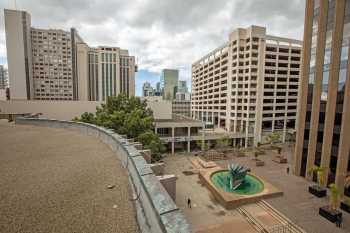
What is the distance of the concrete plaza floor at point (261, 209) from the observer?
13695 millimetres

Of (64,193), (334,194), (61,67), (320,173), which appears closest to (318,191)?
(320,173)

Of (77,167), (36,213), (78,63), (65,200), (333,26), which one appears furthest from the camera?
(78,63)

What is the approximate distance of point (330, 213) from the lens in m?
14.0

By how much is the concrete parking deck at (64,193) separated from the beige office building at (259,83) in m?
41.4

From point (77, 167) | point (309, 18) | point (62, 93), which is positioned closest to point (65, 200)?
point (77, 167)

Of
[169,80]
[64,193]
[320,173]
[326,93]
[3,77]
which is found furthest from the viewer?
[169,80]

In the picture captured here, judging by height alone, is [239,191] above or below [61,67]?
below

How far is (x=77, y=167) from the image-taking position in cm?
621

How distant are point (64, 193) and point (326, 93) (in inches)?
973

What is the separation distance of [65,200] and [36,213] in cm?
60

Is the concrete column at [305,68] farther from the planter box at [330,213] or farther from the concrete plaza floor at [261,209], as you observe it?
the planter box at [330,213]

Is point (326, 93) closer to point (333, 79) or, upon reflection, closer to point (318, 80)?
point (333, 79)

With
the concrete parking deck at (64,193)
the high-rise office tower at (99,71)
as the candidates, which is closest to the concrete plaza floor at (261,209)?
the concrete parking deck at (64,193)

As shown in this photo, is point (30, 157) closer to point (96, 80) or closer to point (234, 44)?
point (234, 44)
